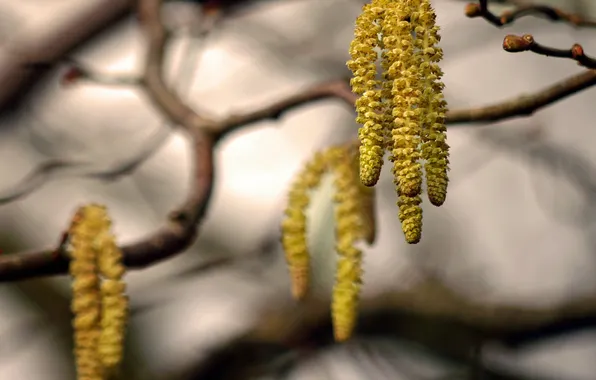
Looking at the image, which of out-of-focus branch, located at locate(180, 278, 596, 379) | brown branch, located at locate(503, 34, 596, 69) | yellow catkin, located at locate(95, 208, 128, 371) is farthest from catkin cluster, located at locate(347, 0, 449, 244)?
out-of-focus branch, located at locate(180, 278, 596, 379)

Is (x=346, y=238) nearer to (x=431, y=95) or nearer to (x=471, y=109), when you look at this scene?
(x=471, y=109)

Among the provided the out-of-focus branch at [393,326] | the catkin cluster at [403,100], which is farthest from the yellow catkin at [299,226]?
the out-of-focus branch at [393,326]

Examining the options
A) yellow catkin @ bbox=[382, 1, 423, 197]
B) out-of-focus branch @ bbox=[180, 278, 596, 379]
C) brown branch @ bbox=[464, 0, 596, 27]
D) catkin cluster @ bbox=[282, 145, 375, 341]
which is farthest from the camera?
out-of-focus branch @ bbox=[180, 278, 596, 379]

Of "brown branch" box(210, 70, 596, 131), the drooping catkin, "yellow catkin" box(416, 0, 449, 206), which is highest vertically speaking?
"yellow catkin" box(416, 0, 449, 206)

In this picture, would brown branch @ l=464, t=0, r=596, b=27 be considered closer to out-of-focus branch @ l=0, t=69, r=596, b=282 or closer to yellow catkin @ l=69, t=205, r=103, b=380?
out-of-focus branch @ l=0, t=69, r=596, b=282

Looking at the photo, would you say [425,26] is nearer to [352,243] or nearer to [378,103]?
[378,103]

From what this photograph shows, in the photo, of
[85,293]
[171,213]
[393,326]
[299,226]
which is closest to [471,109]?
[299,226]

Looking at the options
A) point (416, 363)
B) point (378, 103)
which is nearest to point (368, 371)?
point (416, 363)
